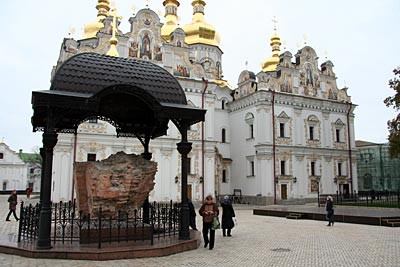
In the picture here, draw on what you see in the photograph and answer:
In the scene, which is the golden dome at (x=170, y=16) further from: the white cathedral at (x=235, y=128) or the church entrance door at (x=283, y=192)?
the church entrance door at (x=283, y=192)

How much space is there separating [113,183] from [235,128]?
2778cm

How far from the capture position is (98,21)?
3666 cm

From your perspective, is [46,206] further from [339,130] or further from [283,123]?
[339,130]

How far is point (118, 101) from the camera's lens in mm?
12125

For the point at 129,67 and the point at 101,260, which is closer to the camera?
the point at 101,260

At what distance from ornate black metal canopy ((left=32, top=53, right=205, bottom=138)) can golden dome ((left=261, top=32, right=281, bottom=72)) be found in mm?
29699

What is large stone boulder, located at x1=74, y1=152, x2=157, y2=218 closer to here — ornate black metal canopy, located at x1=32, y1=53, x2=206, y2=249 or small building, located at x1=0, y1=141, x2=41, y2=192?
ornate black metal canopy, located at x1=32, y1=53, x2=206, y2=249

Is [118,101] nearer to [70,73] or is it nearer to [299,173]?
[70,73]

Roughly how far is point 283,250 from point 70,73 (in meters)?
7.41

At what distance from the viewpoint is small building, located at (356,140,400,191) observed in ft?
161

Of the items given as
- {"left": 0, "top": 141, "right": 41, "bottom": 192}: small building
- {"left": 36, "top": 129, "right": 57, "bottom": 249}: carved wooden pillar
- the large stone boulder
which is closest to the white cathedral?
the large stone boulder

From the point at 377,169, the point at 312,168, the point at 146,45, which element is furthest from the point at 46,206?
the point at 377,169

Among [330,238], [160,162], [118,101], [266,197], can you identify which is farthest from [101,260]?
[266,197]

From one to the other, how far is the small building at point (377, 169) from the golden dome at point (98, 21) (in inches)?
1495
